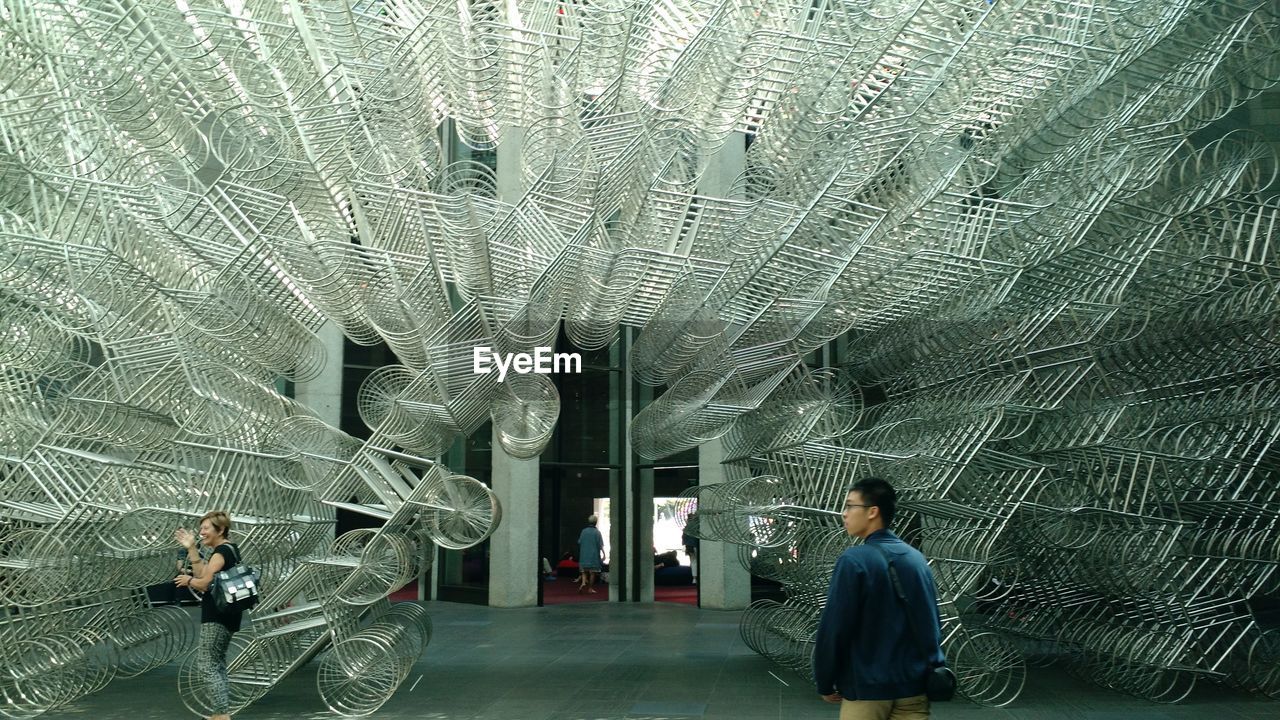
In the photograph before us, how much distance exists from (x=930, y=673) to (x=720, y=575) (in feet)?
44.2

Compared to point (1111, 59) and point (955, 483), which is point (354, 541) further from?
point (1111, 59)

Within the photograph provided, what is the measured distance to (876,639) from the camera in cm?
398

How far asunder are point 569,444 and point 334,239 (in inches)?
427

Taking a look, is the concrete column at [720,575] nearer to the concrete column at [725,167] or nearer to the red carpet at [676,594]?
the red carpet at [676,594]

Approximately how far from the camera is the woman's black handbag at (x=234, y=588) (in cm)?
702

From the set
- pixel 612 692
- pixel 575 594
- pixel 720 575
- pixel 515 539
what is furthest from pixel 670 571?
pixel 612 692

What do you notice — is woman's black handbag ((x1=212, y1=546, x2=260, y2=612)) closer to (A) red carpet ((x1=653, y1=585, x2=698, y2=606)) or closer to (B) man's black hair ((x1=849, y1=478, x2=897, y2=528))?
(B) man's black hair ((x1=849, y1=478, x2=897, y2=528))

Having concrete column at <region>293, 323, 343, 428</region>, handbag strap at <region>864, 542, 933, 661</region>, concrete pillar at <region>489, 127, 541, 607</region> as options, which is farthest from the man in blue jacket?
concrete pillar at <region>489, 127, 541, 607</region>

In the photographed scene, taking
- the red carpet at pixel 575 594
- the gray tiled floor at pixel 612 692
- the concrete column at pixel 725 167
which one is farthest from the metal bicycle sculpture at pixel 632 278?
the red carpet at pixel 575 594

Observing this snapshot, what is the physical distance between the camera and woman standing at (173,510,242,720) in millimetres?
7066

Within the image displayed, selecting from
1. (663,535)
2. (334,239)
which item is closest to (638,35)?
(334,239)

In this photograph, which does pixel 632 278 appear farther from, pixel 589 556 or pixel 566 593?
pixel 566 593

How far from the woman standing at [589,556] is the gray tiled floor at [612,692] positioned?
6084 millimetres

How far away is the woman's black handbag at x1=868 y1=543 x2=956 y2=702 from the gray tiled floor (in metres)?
4.59
